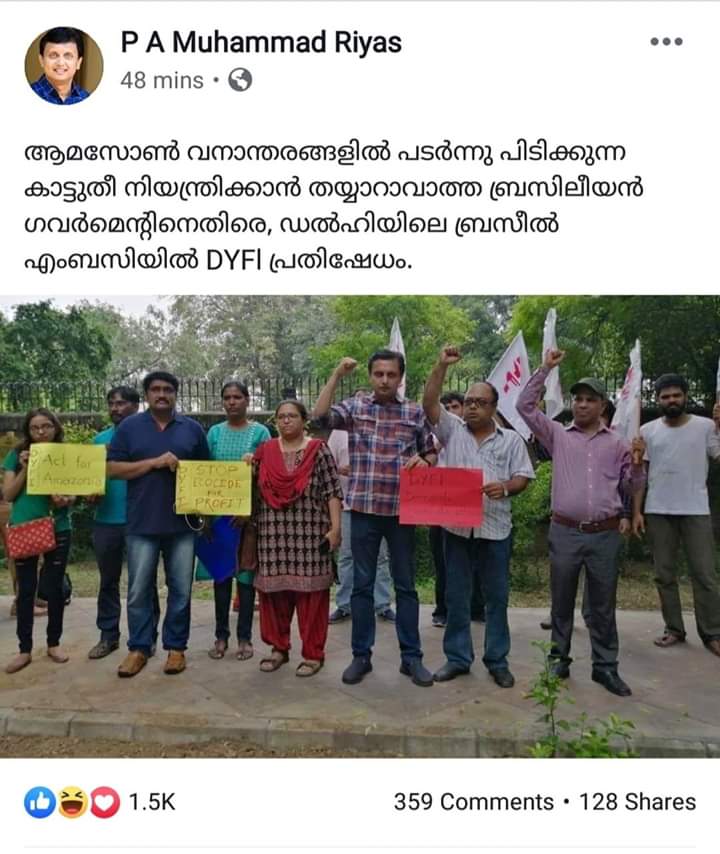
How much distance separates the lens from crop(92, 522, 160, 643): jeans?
15.3 feet

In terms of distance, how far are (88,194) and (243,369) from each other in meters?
28.1

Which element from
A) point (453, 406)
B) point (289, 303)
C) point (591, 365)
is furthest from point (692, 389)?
point (289, 303)

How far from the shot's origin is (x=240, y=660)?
4.70 m

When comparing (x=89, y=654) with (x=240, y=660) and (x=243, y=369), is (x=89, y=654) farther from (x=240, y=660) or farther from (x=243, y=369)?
(x=243, y=369)

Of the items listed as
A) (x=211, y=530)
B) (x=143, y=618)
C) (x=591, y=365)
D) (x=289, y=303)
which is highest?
(x=289, y=303)

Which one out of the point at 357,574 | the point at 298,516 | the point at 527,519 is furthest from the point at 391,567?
the point at 527,519

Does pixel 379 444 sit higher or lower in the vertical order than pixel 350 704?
higher

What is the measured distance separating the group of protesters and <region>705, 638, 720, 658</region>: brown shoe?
1.08m

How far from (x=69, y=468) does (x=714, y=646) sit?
4.63 metres

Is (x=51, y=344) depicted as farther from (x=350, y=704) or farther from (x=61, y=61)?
(x=350, y=704)

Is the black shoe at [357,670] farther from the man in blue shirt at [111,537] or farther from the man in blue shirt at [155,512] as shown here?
the man in blue shirt at [111,537]

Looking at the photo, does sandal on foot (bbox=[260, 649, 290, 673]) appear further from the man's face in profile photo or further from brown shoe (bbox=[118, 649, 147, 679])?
the man's face in profile photo

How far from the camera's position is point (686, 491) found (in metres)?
4.85
